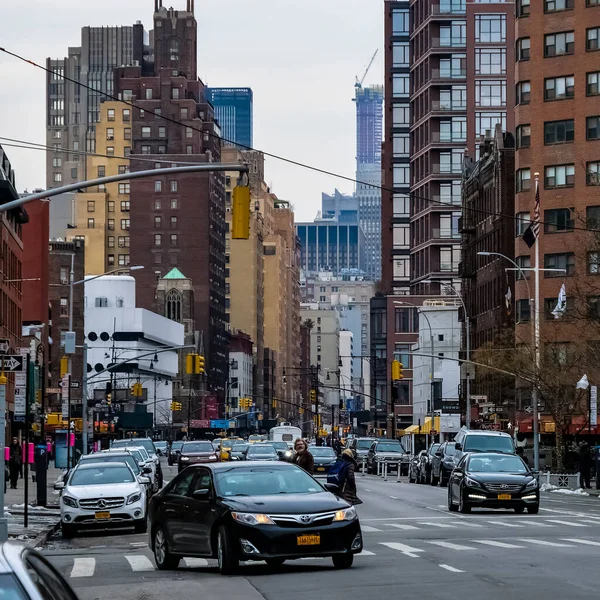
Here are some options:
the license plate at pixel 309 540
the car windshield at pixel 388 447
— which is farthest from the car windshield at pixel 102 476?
the car windshield at pixel 388 447

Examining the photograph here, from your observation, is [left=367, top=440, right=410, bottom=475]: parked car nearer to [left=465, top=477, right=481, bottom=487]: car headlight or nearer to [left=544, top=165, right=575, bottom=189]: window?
[left=544, top=165, right=575, bottom=189]: window

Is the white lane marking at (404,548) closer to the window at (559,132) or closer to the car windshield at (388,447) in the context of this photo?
the car windshield at (388,447)

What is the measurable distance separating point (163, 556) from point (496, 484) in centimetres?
1611

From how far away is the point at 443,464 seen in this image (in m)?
59.0

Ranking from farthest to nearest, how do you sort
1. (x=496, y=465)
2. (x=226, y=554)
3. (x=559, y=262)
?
(x=559, y=262)
(x=496, y=465)
(x=226, y=554)

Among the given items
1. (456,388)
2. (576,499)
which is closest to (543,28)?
(456,388)

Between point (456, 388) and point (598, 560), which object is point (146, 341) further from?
point (598, 560)

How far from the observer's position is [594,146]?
295 ft

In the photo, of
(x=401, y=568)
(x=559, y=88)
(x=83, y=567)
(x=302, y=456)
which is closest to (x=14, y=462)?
(x=302, y=456)

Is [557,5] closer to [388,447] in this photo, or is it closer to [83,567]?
[388,447]

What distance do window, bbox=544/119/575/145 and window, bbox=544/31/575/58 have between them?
4.14 m

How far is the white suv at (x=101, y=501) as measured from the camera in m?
30.2

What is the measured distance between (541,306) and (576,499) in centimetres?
4261

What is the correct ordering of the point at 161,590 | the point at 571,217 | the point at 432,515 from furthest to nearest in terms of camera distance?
the point at 571,217, the point at 432,515, the point at 161,590
